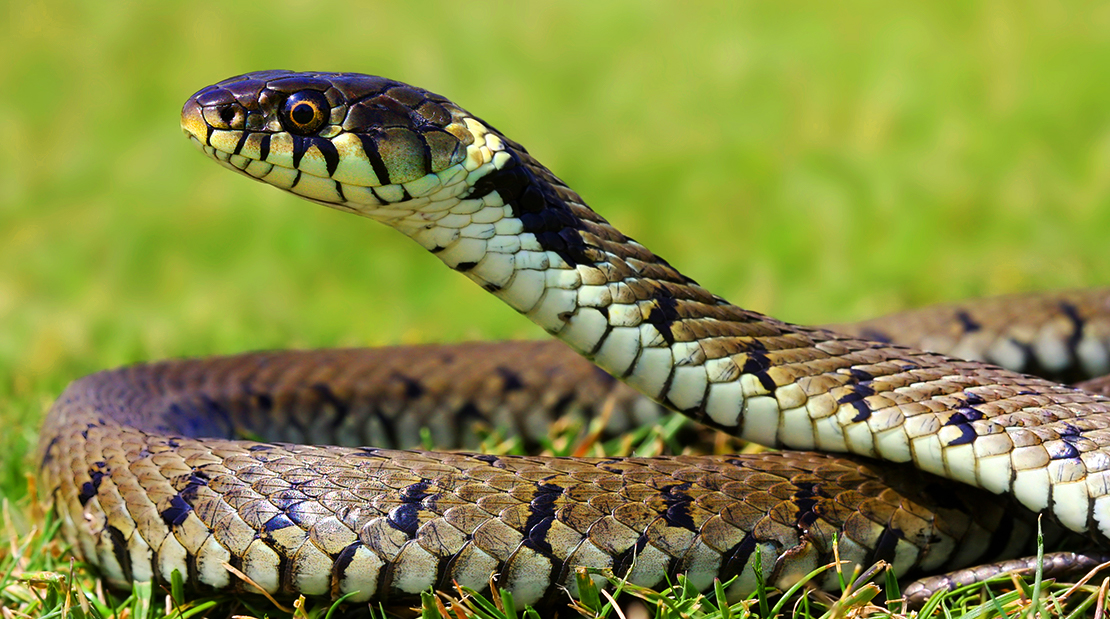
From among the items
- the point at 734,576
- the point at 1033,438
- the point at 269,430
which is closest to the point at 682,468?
the point at 734,576

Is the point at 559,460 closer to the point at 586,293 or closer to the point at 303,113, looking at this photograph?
the point at 586,293

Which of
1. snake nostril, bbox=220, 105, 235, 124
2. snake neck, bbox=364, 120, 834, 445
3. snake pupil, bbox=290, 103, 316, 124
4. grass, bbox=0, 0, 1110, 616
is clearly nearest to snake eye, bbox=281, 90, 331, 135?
snake pupil, bbox=290, 103, 316, 124

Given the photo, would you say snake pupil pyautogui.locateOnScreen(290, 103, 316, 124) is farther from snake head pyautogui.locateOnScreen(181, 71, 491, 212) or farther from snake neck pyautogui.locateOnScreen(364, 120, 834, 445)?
snake neck pyautogui.locateOnScreen(364, 120, 834, 445)

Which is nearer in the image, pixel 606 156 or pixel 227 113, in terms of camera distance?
pixel 227 113

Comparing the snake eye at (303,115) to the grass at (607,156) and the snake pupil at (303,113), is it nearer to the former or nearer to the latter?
the snake pupil at (303,113)

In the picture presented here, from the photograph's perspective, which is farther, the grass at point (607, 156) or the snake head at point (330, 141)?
the grass at point (607, 156)

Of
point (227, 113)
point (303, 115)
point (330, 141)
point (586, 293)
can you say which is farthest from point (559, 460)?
point (227, 113)

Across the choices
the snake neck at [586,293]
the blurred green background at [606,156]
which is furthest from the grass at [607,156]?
the snake neck at [586,293]
